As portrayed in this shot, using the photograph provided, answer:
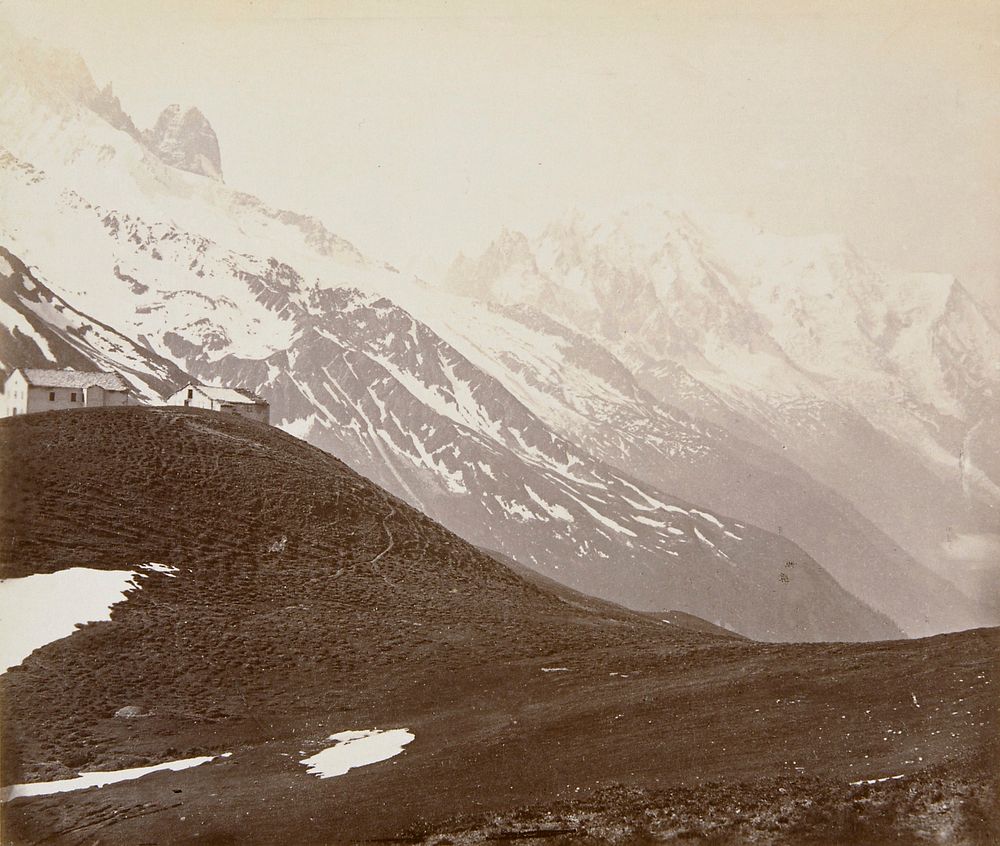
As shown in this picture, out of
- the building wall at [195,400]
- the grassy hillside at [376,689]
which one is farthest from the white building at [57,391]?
the grassy hillside at [376,689]

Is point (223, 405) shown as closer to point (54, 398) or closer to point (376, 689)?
point (54, 398)

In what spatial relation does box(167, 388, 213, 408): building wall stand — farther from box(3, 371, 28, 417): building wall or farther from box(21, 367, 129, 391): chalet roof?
box(3, 371, 28, 417): building wall

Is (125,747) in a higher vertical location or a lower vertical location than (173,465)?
lower

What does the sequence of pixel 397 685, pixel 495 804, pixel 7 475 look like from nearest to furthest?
pixel 495 804, pixel 397 685, pixel 7 475

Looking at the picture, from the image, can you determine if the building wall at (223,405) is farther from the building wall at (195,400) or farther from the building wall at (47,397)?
the building wall at (47,397)

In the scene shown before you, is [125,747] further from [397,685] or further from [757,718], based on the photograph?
[757,718]

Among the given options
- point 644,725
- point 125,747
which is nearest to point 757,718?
point 644,725
